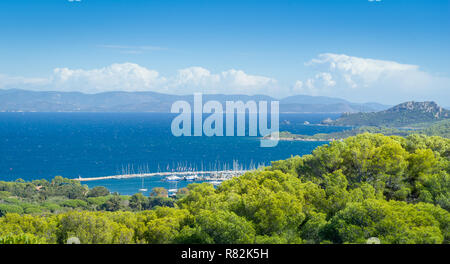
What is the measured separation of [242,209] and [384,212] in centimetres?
419

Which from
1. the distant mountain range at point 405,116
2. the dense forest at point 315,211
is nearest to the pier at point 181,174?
the dense forest at point 315,211

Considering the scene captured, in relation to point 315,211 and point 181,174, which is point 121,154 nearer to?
point 181,174

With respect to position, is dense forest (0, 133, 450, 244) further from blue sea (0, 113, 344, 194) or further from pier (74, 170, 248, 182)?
pier (74, 170, 248, 182)

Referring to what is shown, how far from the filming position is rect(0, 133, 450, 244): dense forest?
923 cm

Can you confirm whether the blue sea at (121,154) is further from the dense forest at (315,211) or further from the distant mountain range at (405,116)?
the distant mountain range at (405,116)

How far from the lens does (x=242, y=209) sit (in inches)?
452

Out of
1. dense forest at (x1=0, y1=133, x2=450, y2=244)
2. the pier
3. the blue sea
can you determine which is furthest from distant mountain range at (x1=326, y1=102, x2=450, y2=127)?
dense forest at (x1=0, y1=133, x2=450, y2=244)

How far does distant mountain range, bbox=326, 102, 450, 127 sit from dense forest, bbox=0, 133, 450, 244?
429ft

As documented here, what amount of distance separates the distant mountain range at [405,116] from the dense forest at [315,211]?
13089 cm

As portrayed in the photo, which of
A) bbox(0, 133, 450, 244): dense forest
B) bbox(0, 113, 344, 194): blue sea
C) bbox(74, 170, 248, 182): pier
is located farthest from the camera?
bbox(0, 113, 344, 194): blue sea

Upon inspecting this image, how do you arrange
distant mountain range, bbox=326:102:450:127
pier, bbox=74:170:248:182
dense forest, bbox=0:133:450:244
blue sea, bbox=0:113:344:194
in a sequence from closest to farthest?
dense forest, bbox=0:133:450:244, pier, bbox=74:170:248:182, blue sea, bbox=0:113:344:194, distant mountain range, bbox=326:102:450:127

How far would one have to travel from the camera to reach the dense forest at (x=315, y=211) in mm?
9227

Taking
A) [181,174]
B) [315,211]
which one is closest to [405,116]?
[181,174]
